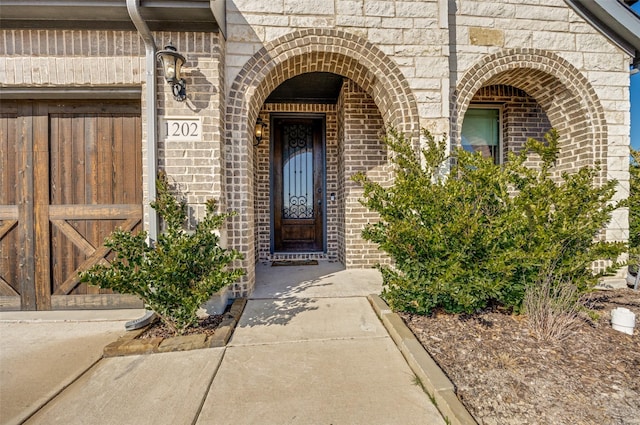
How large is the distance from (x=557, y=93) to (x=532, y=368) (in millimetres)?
3804

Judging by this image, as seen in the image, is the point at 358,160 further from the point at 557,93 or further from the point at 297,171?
the point at 557,93

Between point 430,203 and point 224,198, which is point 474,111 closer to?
point 430,203

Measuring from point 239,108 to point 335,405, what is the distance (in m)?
2.97

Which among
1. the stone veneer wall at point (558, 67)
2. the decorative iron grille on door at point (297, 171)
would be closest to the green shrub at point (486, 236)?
the stone veneer wall at point (558, 67)

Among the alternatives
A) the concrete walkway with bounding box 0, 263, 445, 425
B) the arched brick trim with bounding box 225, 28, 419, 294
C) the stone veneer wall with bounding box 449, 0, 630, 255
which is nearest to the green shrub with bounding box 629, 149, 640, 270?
the stone veneer wall with bounding box 449, 0, 630, 255

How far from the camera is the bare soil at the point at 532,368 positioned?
1.59 metres

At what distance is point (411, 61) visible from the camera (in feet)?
11.1

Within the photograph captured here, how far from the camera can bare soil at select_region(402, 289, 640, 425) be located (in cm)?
159

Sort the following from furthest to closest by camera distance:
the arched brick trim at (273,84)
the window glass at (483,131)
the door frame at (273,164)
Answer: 1. the door frame at (273,164)
2. the window glass at (483,131)
3. the arched brick trim at (273,84)

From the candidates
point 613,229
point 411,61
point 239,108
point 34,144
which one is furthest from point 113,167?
point 613,229

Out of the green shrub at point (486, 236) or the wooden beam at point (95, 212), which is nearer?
the green shrub at point (486, 236)

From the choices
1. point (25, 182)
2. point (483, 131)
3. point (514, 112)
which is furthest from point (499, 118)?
point (25, 182)

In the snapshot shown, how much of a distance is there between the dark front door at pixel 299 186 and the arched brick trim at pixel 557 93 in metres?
2.81

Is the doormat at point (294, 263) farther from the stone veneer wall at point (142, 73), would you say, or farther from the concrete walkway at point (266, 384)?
the stone veneer wall at point (142, 73)
